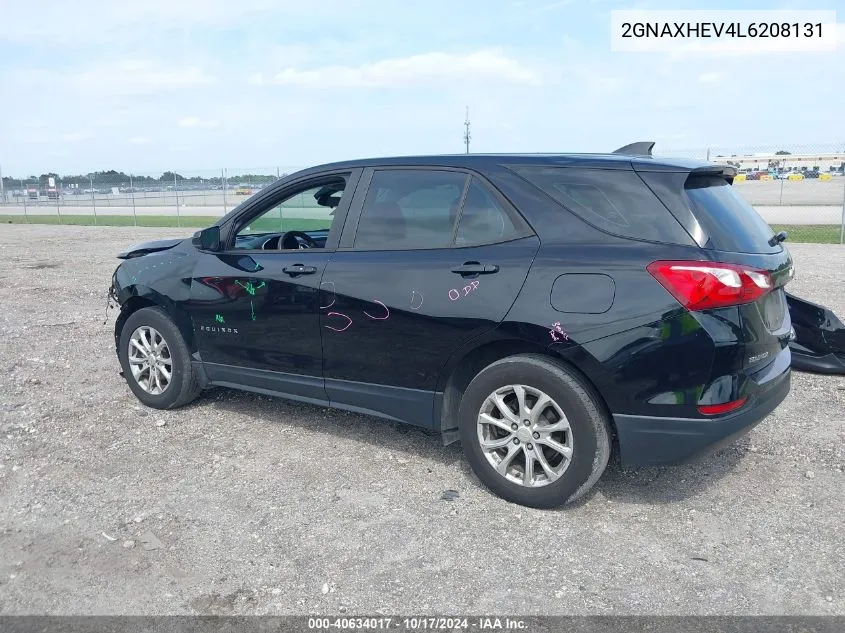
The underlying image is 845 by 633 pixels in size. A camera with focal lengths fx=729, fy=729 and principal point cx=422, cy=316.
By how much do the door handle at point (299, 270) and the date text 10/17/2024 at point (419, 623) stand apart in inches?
80.7

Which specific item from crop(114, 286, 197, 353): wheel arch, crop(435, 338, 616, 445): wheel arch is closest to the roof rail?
crop(435, 338, 616, 445): wheel arch

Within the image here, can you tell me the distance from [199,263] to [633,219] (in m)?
2.86

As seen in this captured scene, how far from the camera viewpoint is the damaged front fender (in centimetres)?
559

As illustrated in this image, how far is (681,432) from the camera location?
333 centimetres

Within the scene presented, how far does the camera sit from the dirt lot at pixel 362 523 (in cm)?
298

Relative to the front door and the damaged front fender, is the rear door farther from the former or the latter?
the damaged front fender

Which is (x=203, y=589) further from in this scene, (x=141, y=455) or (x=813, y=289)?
(x=813, y=289)

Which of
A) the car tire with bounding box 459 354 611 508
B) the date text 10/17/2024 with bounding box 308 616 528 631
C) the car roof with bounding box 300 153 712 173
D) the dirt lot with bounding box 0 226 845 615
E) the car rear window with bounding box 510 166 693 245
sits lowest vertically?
the date text 10/17/2024 with bounding box 308 616 528 631

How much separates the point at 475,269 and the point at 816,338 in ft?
11.5

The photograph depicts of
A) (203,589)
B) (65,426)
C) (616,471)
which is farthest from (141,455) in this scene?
(616,471)

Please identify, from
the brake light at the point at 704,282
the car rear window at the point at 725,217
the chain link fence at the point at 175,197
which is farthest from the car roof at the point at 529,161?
the chain link fence at the point at 175,197

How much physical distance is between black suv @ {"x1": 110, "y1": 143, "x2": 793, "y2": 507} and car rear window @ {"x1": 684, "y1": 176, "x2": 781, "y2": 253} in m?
0.01

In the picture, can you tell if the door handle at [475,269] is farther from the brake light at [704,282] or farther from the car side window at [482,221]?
the brake light at [704,282]

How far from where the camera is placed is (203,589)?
9.98 ft
